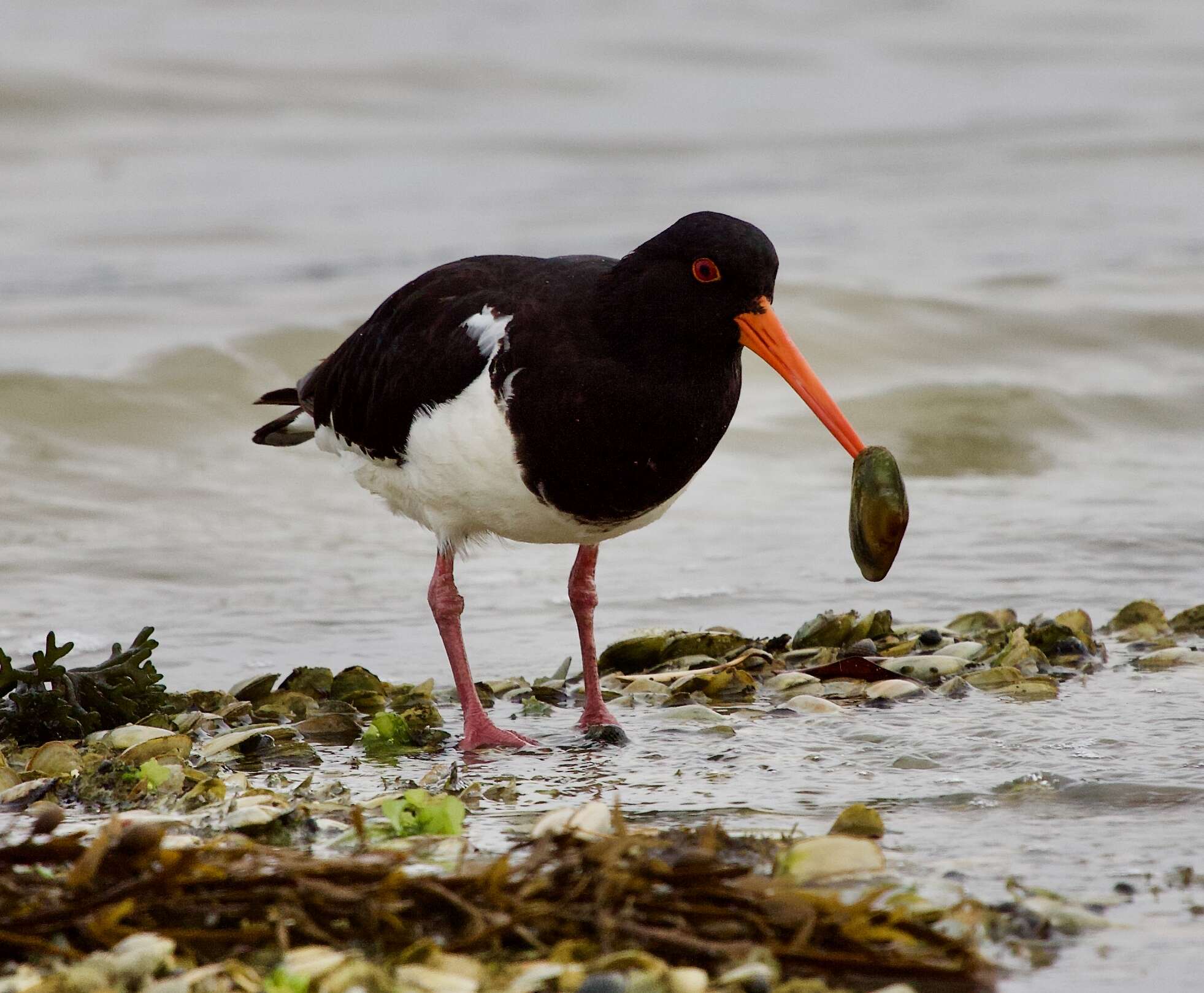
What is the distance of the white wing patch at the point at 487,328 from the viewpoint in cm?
451

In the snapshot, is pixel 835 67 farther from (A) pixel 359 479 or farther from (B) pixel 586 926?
(B) pixel 586 926

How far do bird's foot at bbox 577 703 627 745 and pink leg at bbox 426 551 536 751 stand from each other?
0.17 m

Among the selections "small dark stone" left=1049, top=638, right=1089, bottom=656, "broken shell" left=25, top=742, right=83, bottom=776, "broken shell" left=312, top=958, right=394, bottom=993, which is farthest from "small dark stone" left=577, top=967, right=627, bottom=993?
"small dark stone" left=1049, top=638, right=1089, bottom=656

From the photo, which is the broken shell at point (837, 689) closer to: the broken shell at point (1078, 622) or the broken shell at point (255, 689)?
the broken shell at point (1078, 622)

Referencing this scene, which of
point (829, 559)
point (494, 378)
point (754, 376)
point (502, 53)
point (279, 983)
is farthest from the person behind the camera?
point (502, 53)

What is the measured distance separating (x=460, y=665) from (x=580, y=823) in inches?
65.2

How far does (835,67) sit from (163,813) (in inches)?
796

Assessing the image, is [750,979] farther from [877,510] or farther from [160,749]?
[160,749]

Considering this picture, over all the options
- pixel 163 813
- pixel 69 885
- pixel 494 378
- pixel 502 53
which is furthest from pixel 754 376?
pixel 502 53

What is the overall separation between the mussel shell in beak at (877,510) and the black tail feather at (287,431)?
229 centimetres

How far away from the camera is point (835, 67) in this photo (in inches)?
880

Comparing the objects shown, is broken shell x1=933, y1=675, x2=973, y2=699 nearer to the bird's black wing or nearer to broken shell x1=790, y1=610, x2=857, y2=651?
broken shell x1=790, y1=610, x2=857, y2=651

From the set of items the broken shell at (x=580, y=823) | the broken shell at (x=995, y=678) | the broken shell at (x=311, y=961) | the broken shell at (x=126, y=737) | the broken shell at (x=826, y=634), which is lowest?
the broken shell at (x=311, y=961)

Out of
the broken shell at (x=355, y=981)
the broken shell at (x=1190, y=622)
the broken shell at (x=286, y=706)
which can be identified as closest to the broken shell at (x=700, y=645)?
the broken shell at (x=286, y=706)
